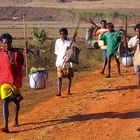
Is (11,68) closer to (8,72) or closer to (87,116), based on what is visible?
(8,72)

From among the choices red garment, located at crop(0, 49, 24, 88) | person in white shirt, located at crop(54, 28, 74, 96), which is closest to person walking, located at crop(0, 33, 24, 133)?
red garment, located at crop(0, 49, 24, 88)

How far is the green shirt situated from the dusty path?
144 cm

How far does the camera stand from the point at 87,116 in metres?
10.1

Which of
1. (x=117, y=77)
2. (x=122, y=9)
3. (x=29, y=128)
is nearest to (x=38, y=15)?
(x=122, y=9)

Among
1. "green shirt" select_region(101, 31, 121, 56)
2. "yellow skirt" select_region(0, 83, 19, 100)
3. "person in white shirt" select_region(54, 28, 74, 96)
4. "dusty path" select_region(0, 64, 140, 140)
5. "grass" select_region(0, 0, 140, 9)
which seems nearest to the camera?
"dusty path" select_region(0, 64, 140, 140)

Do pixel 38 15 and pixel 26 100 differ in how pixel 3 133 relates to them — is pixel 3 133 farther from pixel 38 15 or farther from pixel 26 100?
pixel 38 15

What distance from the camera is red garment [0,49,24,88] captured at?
9.06m

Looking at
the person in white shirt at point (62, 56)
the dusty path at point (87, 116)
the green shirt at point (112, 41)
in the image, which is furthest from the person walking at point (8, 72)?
the green shirt at point (112, 41)

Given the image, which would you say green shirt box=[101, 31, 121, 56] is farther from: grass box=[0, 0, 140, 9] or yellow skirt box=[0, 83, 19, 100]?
grass box=[0, 0, 140, 9]

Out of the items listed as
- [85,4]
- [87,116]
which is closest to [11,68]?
[87,116]

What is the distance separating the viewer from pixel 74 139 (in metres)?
8.55

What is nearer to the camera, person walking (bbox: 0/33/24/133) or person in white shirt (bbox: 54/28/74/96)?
person walking (bbox: 0/33/24/133)

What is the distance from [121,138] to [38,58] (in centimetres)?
1091

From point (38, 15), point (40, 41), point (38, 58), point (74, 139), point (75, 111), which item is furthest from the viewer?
point (38, 15)
